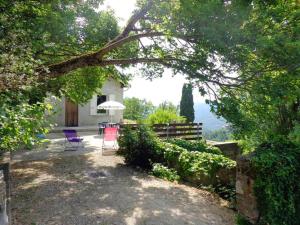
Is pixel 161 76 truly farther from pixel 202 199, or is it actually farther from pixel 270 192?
pixel 270 192

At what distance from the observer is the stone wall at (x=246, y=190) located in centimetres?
575

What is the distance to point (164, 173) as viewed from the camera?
373 inches

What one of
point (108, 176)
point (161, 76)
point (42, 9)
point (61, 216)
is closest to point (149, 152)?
point (108, 176)

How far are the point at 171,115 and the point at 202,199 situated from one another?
42.4 feet

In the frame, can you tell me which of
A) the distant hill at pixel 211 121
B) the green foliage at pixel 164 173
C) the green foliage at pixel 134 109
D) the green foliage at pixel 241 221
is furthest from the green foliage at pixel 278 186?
the green foliage at pixel 134 109

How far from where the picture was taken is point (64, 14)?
761 centimetres

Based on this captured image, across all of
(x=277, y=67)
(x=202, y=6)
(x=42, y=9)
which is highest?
(x=42, y=9)

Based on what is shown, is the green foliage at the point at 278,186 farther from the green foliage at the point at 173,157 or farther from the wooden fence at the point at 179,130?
the wooden fence at the point at 179,130

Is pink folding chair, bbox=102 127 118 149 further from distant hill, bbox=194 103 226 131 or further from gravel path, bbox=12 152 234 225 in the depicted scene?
distant hill, bbox=194 103 226 131

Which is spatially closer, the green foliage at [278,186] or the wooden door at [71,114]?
the green foliage at [278,186]

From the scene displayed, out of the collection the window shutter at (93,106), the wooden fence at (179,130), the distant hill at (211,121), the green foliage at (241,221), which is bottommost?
the green foliage at (241,221)

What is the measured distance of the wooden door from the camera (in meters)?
23.2

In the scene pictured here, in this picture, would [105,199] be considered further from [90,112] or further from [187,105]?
[187,105]

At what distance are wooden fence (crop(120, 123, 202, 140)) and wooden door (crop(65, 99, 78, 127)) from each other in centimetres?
903
